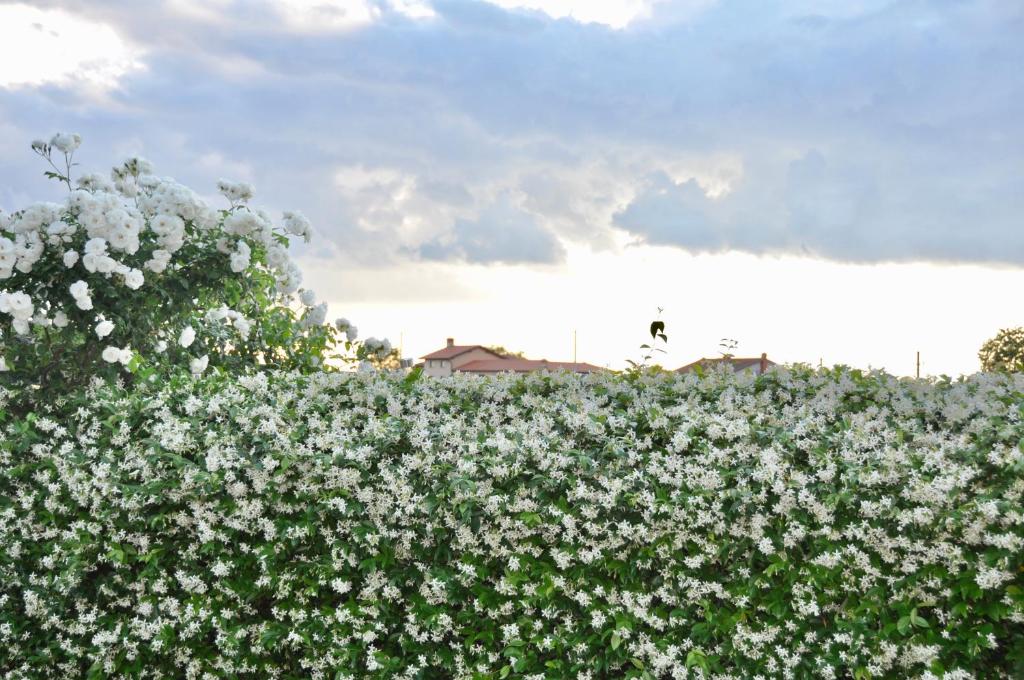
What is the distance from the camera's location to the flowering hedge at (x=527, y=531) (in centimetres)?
387

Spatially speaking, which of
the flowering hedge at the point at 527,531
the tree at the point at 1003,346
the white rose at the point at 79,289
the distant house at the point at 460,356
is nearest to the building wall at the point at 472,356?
the distant house at the point at 460,356

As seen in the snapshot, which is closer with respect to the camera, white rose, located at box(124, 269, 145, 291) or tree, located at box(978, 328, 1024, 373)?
white rose, located at box(124, 269, 145, 291)

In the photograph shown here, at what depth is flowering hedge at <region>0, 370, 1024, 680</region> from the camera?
3865 millimetres

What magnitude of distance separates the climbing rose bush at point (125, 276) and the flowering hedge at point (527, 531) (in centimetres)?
127

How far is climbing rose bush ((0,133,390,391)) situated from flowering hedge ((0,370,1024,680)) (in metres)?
1.27

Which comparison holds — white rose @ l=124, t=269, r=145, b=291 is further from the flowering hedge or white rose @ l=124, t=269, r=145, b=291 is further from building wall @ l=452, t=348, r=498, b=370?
building wall @ l=452, t=348, r=498, b=370

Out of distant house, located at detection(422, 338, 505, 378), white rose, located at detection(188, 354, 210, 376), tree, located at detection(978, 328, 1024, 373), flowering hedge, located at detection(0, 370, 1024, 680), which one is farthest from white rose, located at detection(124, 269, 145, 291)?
distant house, located at detection(422, 338, 505, 378)

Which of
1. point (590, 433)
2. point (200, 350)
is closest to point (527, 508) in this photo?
point (590, 433)

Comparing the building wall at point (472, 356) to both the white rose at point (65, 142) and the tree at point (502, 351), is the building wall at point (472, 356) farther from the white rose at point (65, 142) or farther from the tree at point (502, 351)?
the white rose at point (65, 142)

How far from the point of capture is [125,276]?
6656mm

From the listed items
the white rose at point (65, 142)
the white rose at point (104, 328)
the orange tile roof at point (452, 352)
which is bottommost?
the white rose at point (104, 328)

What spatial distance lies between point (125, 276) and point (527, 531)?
404cm

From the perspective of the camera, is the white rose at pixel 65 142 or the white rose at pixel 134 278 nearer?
the white rose at pixel 134 278

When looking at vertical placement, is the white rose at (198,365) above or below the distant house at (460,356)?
below
